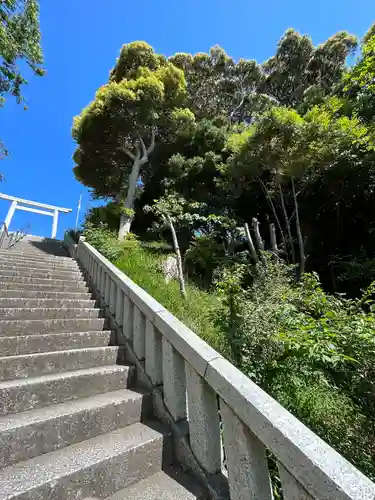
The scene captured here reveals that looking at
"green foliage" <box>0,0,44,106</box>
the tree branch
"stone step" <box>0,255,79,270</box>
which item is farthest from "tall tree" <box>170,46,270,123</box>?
"stone step" <box>0,255,79,270</box>

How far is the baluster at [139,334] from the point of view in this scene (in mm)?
2311

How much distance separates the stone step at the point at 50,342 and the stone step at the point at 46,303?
0.85 meters

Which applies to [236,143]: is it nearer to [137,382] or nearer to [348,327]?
[348,327]

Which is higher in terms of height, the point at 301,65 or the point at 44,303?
the point at 301,65

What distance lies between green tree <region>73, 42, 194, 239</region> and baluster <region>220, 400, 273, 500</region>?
921 cm

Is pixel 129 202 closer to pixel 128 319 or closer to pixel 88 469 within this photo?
pixel 128 319

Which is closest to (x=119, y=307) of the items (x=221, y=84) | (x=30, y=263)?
(x=30, y=263)

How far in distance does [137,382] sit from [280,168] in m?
7.22

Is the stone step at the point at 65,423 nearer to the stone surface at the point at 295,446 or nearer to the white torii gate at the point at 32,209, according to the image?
the stone surface at the point at 295,446

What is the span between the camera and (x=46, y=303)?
3178 millimetres

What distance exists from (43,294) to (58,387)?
1921mm

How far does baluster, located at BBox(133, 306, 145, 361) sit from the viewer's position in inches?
91.0

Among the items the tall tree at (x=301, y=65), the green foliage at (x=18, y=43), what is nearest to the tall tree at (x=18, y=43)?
the green foliage at (x=18, y=43)

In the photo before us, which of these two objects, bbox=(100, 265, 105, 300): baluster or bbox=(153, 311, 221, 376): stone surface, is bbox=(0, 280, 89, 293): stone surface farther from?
bbox=(153, 311, 221, 376): stone surface
